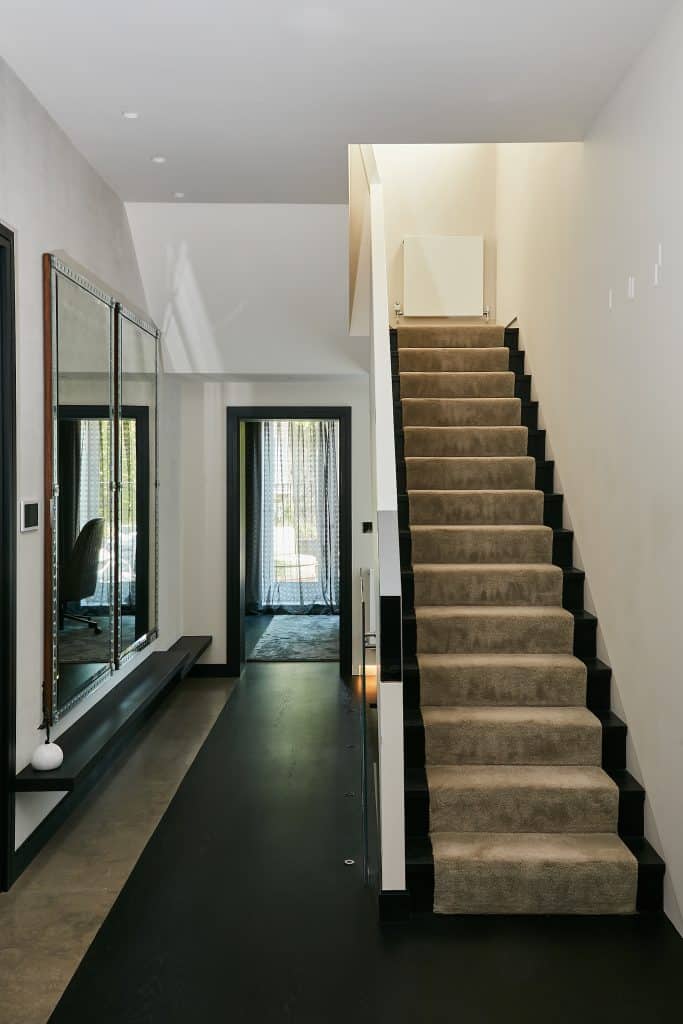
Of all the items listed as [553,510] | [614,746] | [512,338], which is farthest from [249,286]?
[614,746]

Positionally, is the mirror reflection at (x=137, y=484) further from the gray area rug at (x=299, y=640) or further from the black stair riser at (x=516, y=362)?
the black stair riser at (x=516, y=362)

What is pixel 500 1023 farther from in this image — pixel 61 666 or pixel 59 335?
pixel 59 335

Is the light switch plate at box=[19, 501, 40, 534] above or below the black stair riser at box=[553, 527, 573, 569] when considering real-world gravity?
above

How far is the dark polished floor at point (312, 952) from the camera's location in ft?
7.79

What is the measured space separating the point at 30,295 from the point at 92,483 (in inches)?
39.2

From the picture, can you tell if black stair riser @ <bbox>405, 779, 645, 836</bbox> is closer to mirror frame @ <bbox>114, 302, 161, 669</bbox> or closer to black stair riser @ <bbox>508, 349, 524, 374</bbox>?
mirror frame @ <bbox>114, 302, 161, 669</bbox>

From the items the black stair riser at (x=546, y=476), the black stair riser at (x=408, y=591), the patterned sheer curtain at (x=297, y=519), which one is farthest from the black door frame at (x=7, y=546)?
the patterned sheer curtain at (x=297, y=519)

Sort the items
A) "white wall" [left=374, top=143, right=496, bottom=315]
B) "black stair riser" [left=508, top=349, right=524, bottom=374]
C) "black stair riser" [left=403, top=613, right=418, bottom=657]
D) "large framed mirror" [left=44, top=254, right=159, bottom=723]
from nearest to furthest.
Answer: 1. "large framed mirror" [left=44, top=254, right=159, bottom=723]
2. "black stair riser" [left=403, top=613, right=418, bottom=657]
3. "black stair riser" [left=508, top=349, right=524, bottom=374]
4. "white wall" [left=374, top=143, right=496, bottom=315]

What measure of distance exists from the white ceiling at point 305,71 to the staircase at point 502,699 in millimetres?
1570

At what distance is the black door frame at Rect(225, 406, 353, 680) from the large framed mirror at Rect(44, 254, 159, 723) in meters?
1.21

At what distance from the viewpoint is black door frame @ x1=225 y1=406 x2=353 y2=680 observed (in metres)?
6.44

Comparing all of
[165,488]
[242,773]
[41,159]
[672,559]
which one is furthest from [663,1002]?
[165,488]

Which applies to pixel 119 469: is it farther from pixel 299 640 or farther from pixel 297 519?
pixel 297 519

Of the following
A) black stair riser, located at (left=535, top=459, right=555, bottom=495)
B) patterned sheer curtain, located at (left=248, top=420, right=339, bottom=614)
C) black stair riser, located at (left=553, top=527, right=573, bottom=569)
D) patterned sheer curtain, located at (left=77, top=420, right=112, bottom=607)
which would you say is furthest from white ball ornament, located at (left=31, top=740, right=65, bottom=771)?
patterned sheer curtain, located at (left=248, top=420, right=339, bottom=614)
